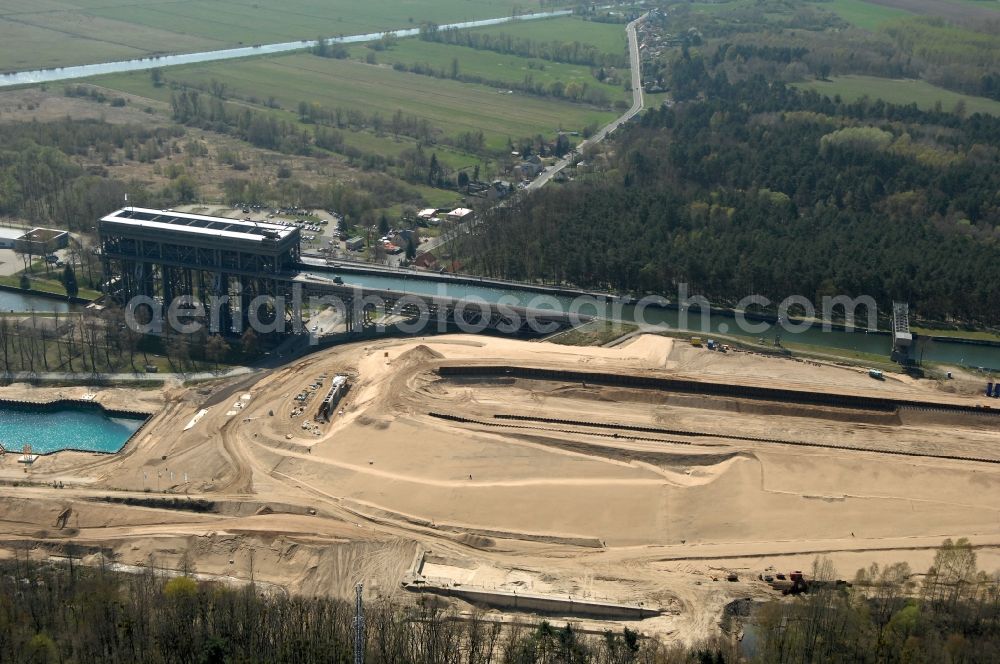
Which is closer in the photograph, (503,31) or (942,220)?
(942,220)

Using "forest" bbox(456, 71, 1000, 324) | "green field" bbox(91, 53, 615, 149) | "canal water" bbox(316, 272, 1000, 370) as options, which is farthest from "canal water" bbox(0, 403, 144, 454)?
"green field" bbox(91, 53, 615, 149)

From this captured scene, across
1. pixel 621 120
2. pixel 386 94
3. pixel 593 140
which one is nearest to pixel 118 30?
pixel 386 94

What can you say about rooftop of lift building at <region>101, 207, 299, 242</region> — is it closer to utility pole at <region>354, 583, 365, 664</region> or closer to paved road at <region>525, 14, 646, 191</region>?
paved road at <region>525, 14, 646, 191</region>

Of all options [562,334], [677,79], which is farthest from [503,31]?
[562,334]

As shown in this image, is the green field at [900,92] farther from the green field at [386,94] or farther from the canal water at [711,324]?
the canal water at [711,324]

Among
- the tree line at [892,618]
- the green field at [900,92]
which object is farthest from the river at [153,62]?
the tree line at [892,618]

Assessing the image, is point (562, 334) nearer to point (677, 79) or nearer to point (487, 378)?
point (487, 378)

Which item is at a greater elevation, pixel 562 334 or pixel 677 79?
pixel 677 79

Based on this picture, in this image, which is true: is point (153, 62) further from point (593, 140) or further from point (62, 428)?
point (62, 428)
